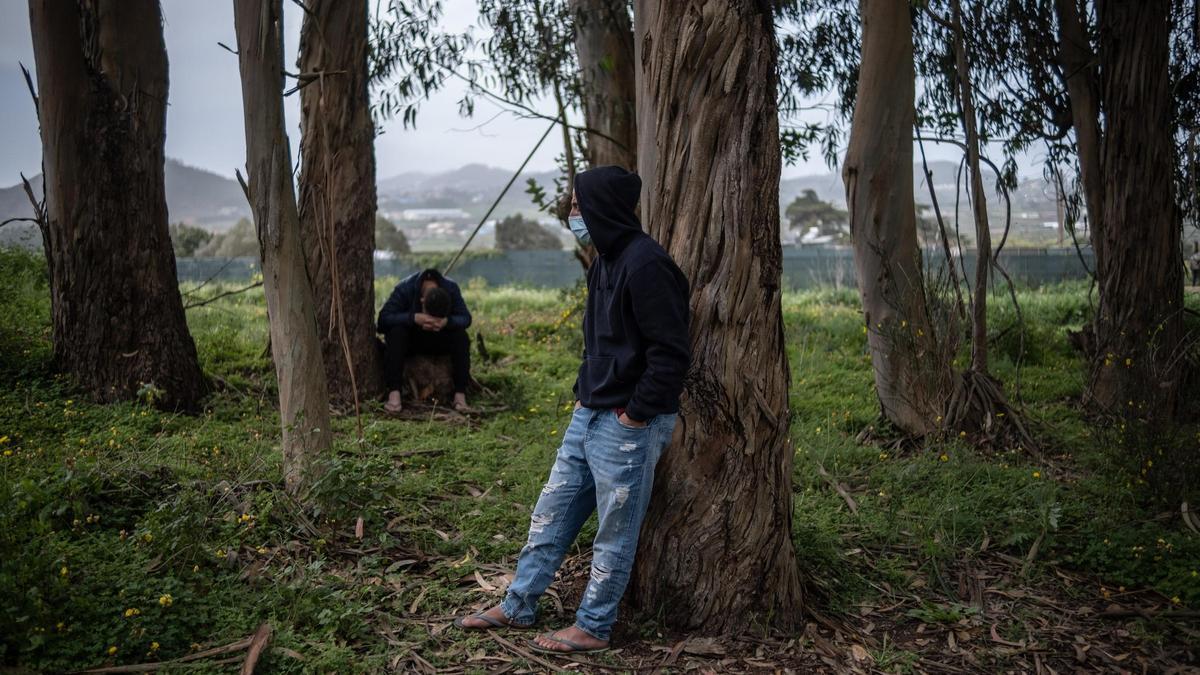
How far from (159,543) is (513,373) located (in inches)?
213

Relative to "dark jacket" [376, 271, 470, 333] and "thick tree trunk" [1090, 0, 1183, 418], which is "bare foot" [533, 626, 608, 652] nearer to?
"dark jacket" [376, 271, 470, 333]

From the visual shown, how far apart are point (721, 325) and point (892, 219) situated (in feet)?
12.0

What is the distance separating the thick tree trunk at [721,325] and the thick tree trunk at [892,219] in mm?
3262

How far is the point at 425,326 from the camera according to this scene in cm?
820

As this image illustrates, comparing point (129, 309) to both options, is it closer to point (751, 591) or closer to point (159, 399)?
point (159, 399)

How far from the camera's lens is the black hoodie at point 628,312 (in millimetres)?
3613

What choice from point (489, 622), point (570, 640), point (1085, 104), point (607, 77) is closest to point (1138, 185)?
point (1085, 104)

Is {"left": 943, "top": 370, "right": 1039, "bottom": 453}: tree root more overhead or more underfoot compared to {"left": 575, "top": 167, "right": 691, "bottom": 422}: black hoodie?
more underfoot

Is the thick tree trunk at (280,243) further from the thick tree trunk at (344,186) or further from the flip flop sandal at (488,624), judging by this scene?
the thick tree trunk at (344,186)

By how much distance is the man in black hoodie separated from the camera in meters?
3.63

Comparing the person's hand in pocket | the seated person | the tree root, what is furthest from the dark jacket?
the person's hand in pocket

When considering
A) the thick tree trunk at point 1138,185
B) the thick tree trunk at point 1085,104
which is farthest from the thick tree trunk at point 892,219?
the thick tree trunk at point 1085,104

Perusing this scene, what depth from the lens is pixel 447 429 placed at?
7453 millimetres

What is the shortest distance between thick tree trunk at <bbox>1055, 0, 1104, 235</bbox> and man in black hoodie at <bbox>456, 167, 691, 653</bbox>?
6985 millimetres
